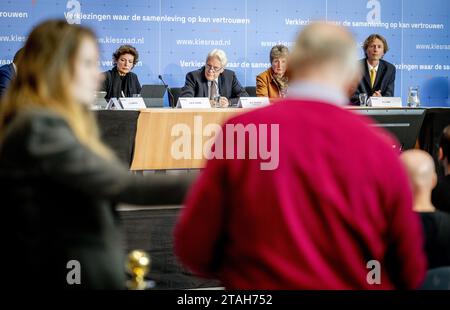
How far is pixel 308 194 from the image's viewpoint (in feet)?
4.66

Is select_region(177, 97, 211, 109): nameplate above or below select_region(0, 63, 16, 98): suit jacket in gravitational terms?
below

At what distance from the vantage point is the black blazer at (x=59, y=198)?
4.48ft

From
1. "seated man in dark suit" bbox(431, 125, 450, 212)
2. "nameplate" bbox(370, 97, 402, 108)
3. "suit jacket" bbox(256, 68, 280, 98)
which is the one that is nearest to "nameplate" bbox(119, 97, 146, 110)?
"suit jacket" bbox(256, 68, 280, 98)

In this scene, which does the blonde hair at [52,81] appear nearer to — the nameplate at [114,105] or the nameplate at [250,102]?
the nameplate at [114,105]

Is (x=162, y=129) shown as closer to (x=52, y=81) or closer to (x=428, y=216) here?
(x=428, y=216)

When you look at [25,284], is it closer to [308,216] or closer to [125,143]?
[308,216]

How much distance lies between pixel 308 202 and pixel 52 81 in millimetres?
547

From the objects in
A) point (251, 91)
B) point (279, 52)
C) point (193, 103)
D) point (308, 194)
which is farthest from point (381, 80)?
point (308, 194)

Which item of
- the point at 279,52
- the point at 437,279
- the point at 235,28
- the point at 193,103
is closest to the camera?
the point at 437,279

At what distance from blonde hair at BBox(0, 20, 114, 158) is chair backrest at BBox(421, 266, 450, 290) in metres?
1.02

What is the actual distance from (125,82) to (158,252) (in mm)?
2875

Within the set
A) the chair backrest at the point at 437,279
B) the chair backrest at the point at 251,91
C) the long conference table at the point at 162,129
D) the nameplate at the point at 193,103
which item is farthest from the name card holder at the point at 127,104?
the chair backrest at the point at 437,279

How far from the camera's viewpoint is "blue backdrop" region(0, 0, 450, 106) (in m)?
7.55

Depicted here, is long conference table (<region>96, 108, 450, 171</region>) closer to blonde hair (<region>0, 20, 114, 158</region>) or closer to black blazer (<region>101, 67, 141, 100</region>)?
black blazer (<region>101, 67, 141, 100</region>)
